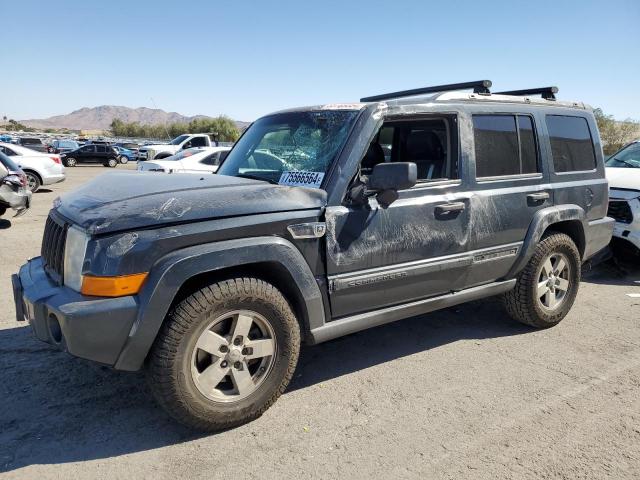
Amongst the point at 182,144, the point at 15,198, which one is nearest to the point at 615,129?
the point at 182,144

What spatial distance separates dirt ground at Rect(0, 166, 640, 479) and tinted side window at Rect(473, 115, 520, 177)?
147 cm

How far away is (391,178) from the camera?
3078mm

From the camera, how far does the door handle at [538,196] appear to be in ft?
13.6

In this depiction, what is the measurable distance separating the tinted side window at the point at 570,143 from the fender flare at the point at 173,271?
2.95m

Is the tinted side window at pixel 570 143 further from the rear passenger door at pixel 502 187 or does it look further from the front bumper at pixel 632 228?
the front bumper at pixel 632 228

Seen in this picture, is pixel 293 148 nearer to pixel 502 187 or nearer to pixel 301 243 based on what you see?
pixel 301 243

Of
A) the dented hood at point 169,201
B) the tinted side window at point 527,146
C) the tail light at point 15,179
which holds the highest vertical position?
the tinted side window at point 527,146

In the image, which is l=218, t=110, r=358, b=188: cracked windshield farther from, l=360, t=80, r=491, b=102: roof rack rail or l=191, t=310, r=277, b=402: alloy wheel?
l=360, t=80, r=491, b=102: roof rack rail

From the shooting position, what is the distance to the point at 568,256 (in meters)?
4.57

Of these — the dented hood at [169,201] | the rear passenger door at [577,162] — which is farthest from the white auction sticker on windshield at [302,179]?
the rear passenger door at [577,162]

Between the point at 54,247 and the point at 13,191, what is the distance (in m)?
6.70

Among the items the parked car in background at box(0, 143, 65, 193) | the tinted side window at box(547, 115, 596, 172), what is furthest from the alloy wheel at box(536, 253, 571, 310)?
the parked car in background at box(0, 143, 65, 193)

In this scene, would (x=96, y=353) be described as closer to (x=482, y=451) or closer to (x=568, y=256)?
(x=482, y=451)

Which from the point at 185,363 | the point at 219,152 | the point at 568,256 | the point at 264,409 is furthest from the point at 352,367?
the point at 219,152
